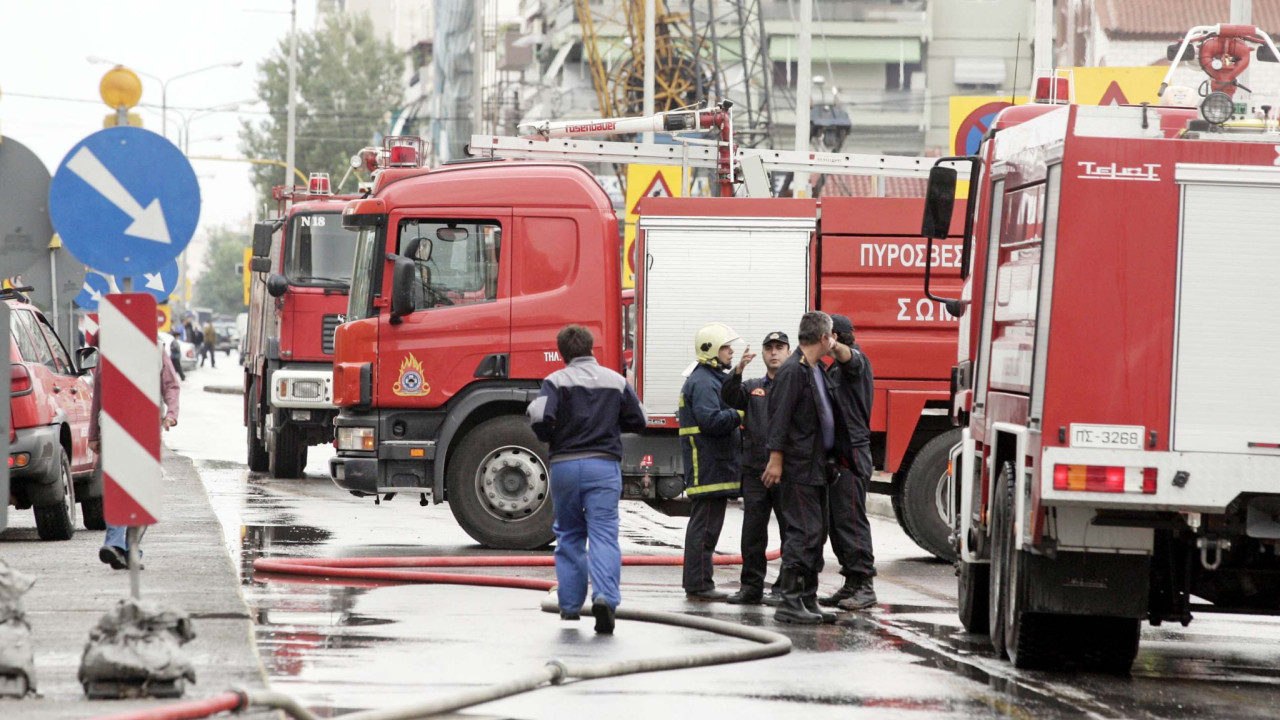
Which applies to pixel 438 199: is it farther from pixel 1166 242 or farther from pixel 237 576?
pixel 1166 242

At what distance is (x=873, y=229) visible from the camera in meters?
14.9

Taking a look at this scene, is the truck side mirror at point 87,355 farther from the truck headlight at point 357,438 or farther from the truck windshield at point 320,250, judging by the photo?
the truck windshield at point 320,250

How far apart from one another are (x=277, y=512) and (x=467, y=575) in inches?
234

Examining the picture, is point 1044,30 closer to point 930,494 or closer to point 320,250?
point 930,494

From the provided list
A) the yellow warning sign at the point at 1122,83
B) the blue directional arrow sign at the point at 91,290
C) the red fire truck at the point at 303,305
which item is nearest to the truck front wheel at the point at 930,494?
the red fire truck at the point at 303,305

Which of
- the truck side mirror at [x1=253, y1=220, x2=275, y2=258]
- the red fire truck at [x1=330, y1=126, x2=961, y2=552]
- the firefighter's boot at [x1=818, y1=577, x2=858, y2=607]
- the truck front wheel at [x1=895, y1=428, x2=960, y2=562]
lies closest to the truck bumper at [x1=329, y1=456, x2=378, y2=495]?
the red fire truck at [x1=330, y1=126, x2=961, y2=552]

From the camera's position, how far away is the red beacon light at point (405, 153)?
18906mm

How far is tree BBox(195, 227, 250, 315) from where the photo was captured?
16088cm

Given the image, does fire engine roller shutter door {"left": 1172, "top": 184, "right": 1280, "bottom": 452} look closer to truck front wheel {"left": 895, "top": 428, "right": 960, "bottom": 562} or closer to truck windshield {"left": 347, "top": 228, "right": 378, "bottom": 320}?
truck front wheel {"left": 895, "top": 428, "right": 960, "bottom": 562}

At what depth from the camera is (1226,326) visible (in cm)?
834

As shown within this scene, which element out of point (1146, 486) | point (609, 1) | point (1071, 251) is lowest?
point (1146, 486)

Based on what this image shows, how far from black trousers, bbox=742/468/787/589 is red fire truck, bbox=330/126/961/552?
2611 millimetres

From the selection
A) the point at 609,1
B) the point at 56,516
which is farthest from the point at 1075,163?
the point at 609,1

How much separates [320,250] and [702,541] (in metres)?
9.96
